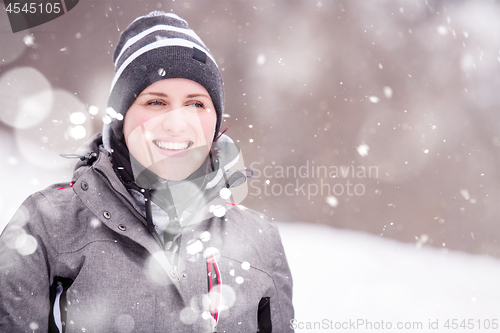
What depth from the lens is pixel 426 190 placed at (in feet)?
13.3

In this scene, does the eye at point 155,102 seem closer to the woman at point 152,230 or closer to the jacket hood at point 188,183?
the woman at point 152,230

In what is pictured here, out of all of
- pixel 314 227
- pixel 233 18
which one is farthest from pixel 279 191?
pixel 233 18

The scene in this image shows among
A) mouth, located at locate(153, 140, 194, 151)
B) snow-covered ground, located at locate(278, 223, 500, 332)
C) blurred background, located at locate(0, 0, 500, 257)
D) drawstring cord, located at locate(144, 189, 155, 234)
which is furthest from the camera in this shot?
blurred background, located at locate(0, 0, 500, 257)

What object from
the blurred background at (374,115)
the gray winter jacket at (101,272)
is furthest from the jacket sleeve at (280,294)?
the blurred background at (374,115)

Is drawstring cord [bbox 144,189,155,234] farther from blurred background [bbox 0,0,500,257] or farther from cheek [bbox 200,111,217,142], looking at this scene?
blurred background [bbox 0,0,500,257]

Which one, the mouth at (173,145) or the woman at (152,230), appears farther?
the mouth at (173,145)

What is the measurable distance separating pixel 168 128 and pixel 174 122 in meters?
0.03

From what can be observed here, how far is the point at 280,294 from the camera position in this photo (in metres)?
1.40

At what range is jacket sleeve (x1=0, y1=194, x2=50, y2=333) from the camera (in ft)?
3.01

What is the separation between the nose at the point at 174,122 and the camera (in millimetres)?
1188

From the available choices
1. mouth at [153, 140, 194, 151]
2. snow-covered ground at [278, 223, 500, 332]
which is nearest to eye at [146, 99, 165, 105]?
mouth at [153, 140, 194, 151]

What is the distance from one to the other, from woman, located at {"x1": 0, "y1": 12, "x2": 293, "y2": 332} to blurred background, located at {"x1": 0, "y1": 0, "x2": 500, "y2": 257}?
248 cm

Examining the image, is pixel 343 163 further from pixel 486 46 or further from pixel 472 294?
pixel 486 46

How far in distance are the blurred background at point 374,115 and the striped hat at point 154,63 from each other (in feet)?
7.81
